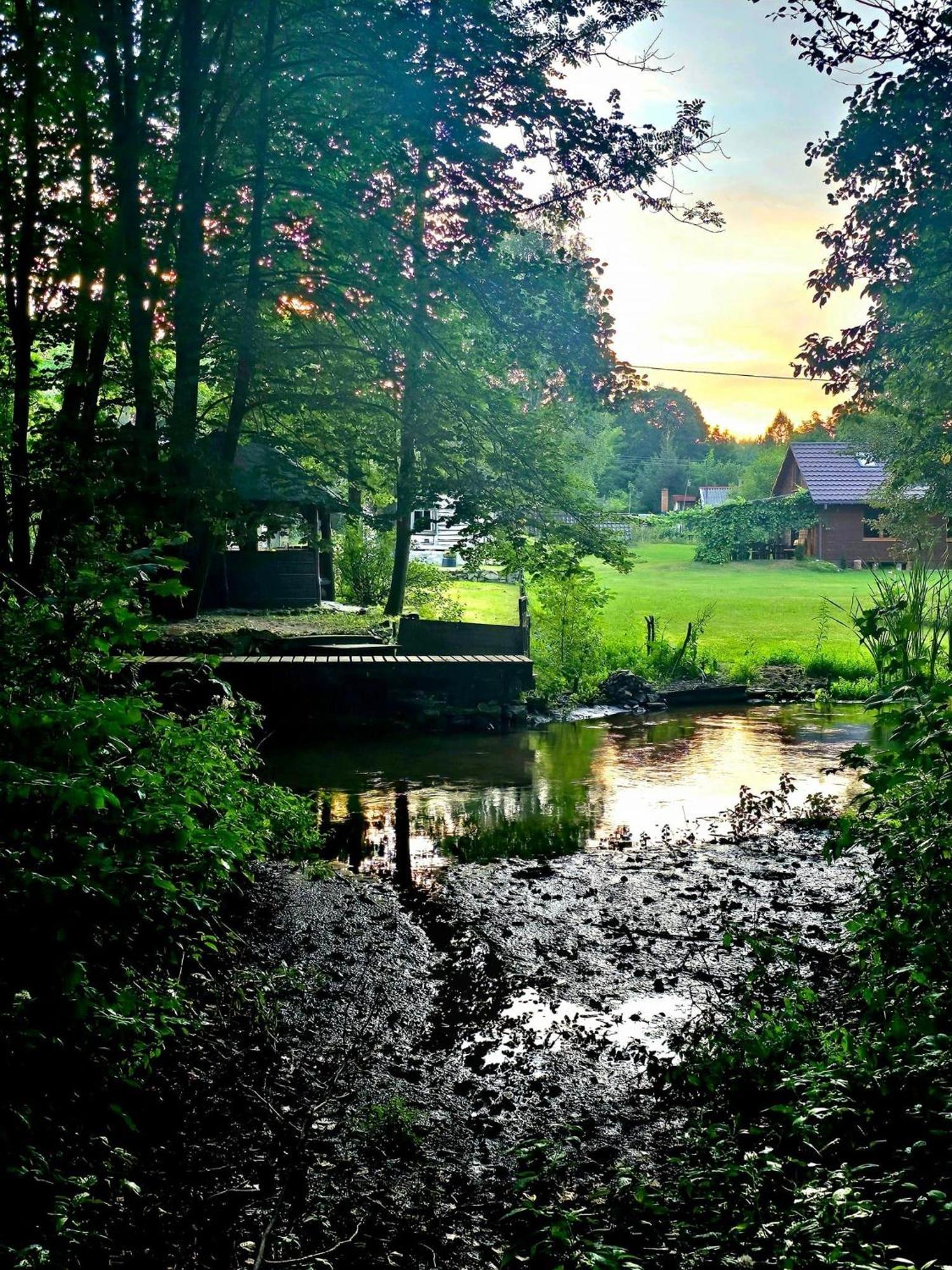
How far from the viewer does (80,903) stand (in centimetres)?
345

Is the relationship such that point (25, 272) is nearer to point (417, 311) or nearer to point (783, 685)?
point (417, 311)

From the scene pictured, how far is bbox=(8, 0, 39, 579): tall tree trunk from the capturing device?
21.1 feet

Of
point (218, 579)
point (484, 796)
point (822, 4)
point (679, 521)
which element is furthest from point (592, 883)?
point (679, 521)

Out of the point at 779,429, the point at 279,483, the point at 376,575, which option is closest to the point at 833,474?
the point at 376,575

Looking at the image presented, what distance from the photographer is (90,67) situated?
27.8 feet

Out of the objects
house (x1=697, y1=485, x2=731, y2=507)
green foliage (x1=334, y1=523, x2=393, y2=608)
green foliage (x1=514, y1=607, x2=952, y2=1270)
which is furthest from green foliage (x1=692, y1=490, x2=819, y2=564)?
green foliage (x1=514, y1=607, x2=952, y2=1270)

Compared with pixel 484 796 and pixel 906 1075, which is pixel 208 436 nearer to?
pixel 484 796

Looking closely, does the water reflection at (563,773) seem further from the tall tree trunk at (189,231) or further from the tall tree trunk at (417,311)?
the tall tree trunk at (189,231)

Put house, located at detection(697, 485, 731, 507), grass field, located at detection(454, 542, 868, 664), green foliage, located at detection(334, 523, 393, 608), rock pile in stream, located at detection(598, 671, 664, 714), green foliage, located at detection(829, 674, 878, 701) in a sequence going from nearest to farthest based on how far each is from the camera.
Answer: rock pile in stream, located at detection(598, 671, 664, 714), green foliage, located at detection(829, 674, 878, 701), grass field, located at detection(454, 542, 868, 664), green foliage, located at detection(334, 523, 393, 608), house, located at detection(697, 485, 731, 507)

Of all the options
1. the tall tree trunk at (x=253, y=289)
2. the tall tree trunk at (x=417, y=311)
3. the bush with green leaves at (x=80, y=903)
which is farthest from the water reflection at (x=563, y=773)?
the bush with green leaves at (x=80, y=903)

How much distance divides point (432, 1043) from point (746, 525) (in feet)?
142

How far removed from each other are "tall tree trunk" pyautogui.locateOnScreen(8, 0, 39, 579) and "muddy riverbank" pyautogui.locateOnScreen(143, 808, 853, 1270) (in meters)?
2.99

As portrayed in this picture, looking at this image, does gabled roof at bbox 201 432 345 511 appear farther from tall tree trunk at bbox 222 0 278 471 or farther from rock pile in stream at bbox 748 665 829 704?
rock pile in stream at bbox 748 665 829 704

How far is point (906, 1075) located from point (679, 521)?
5392 cm
